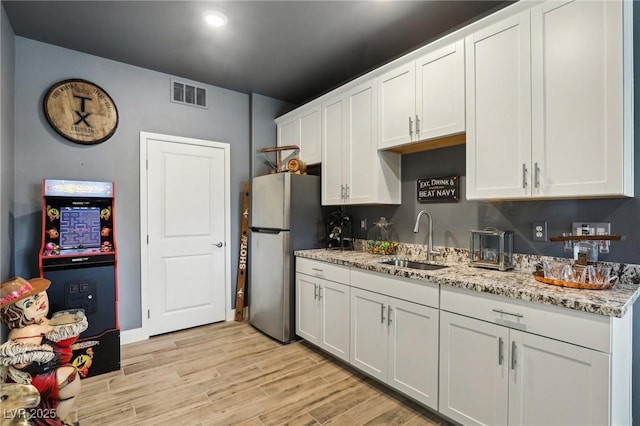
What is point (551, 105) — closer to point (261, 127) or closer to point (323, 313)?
point (323, 313)

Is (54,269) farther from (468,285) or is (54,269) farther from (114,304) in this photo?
(468,285)

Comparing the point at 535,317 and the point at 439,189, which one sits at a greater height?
the point at 439,189

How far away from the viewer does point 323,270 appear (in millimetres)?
2857

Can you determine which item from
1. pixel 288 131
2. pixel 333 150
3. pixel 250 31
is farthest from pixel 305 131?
pixel 250 31

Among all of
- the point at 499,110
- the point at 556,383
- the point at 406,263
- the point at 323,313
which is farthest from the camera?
the point at 323,313

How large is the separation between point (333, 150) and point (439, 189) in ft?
3.66

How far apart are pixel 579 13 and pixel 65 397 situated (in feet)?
11.6

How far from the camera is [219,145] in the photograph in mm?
3777

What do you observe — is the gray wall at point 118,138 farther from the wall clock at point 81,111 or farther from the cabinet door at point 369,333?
the cabinet door at point 369,333

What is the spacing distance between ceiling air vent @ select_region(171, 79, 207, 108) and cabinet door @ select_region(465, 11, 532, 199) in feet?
9.50

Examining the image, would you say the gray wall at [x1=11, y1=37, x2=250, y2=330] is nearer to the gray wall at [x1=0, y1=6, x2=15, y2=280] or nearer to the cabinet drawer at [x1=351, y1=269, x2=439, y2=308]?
the gray wall at [x1=0, y1=6, x2=15, y2=280]

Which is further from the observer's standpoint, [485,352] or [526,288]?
[485,352]

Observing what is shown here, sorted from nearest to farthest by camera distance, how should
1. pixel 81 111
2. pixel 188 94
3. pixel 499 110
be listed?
pixel 499 110 → pixel 81 111 → pixel 188 94

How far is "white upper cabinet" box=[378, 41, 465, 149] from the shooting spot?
2.14 metres
